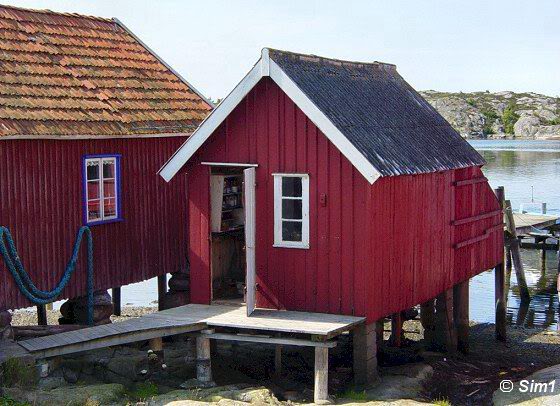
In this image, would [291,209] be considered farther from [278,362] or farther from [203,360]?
[203,360]

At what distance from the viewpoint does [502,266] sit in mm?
26906

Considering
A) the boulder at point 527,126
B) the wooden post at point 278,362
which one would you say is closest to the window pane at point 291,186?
the wooden post at point 278,362

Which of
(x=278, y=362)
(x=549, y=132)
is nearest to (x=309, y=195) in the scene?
(x=278, y=362)

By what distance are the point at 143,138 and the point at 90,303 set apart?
145 inches

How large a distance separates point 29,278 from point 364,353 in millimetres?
6226

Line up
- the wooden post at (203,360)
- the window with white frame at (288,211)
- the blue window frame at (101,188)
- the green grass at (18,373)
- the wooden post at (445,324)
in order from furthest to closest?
A: the wooden post at (445,324), the blue window frame at (101,188), the window with white frame at (288,211), the wooden post at (203,360), the green grass at (18,373)

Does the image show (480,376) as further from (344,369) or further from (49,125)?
(49,125)

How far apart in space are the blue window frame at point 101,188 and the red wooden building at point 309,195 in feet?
8.38

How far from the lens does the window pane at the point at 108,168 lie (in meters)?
21.2

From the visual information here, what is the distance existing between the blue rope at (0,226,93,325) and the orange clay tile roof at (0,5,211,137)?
195cm

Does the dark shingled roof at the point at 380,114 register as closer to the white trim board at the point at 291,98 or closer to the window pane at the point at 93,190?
the white trim board at the point at 291,98

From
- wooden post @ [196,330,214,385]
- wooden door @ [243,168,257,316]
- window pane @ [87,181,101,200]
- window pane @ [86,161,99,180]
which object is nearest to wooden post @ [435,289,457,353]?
wooden door @ [243,168,257,316]

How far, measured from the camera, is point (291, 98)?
1762cm

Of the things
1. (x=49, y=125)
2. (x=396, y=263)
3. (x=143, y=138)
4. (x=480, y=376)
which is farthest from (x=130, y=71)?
(x=480, y=376)
